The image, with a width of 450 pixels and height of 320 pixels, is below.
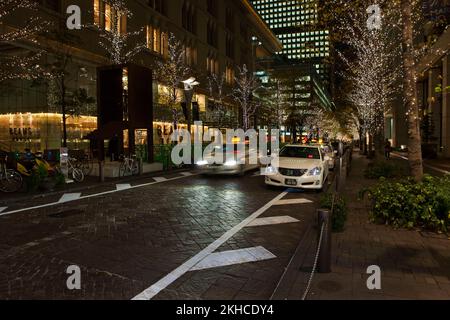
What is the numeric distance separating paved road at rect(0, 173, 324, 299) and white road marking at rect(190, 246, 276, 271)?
0.05ft

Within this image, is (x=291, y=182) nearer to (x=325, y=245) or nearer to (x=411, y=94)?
(x=411, y=94)

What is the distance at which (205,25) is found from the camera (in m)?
47.5

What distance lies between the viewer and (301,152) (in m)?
14.2

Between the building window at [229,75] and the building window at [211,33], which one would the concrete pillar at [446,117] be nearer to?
the building window at [211,33]

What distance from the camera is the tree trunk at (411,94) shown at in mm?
8102

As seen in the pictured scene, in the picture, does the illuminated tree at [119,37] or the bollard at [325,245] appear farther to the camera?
the illuminated tree at [119,37]

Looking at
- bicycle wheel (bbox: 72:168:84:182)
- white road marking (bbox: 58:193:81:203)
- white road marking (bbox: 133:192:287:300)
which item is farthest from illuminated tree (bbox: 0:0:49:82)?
white road marking (bbox: 133:192:287:300)

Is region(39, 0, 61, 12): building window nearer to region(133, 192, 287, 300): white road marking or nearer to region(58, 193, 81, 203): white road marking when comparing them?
region(58, 193, 81, 203): white road marking

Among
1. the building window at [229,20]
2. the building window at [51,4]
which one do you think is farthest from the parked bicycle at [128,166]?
the building window at [229,20]

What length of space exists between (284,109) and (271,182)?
4682 centimetres

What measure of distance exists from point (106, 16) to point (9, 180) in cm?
2142

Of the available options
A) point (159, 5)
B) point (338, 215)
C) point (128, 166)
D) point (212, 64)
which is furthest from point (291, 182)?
point (212, 64)

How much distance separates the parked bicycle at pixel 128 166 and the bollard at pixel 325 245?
1334 centimetres

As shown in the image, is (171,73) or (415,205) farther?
(171,73)
